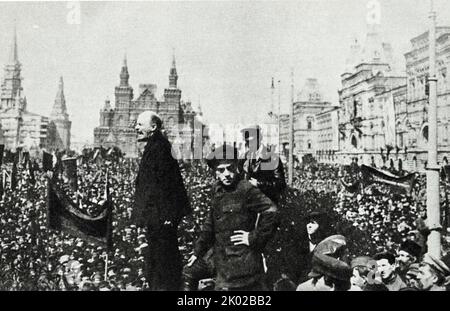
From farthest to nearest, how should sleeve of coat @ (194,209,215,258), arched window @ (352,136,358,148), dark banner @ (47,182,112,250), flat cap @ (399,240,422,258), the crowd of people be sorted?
arched window @ (352,136,358,148), flat cap @ (399,240,422,258), dark banner @ (47,182,112,250), the crowd of people, sleeve of coat @ (194,209,215,258)

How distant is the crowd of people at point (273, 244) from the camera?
21.1ft

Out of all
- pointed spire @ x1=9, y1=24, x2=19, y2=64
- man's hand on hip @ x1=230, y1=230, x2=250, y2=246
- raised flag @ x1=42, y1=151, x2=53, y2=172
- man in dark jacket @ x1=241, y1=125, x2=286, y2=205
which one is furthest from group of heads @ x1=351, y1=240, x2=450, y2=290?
raised flag @ x1=42, y1=151, x2=53, y2=172

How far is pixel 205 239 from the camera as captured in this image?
554cm

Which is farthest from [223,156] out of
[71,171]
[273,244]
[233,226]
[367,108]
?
[367,108]

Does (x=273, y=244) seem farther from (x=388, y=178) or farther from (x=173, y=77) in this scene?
(x=173, y=77)

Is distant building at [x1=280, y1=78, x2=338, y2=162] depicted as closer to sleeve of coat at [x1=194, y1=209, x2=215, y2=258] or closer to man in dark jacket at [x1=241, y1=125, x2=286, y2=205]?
man in dark jacket at [x1=241, y1=125, x2=286, y2=205]

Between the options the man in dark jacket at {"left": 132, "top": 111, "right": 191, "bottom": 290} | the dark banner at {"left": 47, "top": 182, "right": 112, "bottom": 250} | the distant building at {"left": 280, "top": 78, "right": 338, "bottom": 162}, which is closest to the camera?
the man in dark jacket at {"left": 132, "top": 111, "right": 191, "bottom": 290}

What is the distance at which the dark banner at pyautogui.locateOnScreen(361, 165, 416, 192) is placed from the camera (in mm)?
9719

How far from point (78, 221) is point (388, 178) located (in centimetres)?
628

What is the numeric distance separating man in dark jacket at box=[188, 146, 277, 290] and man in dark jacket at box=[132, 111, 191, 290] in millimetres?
579

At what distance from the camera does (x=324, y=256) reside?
5414 mm

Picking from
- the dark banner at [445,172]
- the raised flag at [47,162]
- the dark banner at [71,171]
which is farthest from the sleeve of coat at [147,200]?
the raised flag at [47,162]

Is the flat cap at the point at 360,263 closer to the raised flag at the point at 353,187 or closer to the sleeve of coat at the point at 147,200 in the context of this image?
the sleeve of coat at the point at 147,200
